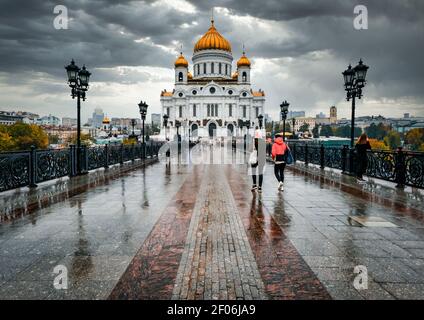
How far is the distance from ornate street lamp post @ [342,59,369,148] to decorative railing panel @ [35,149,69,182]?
12849 millimetres

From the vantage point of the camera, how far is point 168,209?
23.7ft

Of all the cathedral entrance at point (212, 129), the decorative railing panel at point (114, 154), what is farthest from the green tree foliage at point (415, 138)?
the decorative railing panel at point (114, 154)

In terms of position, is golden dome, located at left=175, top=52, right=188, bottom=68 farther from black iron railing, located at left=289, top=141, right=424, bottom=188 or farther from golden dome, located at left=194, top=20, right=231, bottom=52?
black iron railing, located at left=289, top=141, right=424, bottom=188

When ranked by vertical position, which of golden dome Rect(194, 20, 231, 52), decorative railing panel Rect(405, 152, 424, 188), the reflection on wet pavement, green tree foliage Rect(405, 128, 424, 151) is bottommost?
the reflection on wet pavement

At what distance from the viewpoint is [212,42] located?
8512 cm

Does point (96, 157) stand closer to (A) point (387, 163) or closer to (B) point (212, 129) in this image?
(A) point (387, 163)

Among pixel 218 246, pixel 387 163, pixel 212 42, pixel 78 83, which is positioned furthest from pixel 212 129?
pixel 218 246

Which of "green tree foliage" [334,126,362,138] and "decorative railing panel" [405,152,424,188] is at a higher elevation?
"green tree foliage" [334,126,362,138]

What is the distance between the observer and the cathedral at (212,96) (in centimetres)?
8462

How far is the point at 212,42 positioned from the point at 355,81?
3050 inches

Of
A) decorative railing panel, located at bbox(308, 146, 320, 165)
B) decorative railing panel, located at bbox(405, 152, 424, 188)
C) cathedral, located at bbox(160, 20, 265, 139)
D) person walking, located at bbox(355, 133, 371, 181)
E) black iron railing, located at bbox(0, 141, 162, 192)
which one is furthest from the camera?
cathedral, located at bbox(160, 20, 265, 139)

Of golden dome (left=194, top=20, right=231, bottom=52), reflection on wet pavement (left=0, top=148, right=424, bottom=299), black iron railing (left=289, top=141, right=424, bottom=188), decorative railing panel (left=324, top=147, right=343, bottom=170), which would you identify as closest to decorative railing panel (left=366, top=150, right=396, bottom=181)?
black iron railing (left=289, top=141, right=424, bottom=188)

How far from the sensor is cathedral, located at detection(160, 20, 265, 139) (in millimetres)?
84625

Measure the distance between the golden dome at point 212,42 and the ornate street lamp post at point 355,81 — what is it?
75.7m
